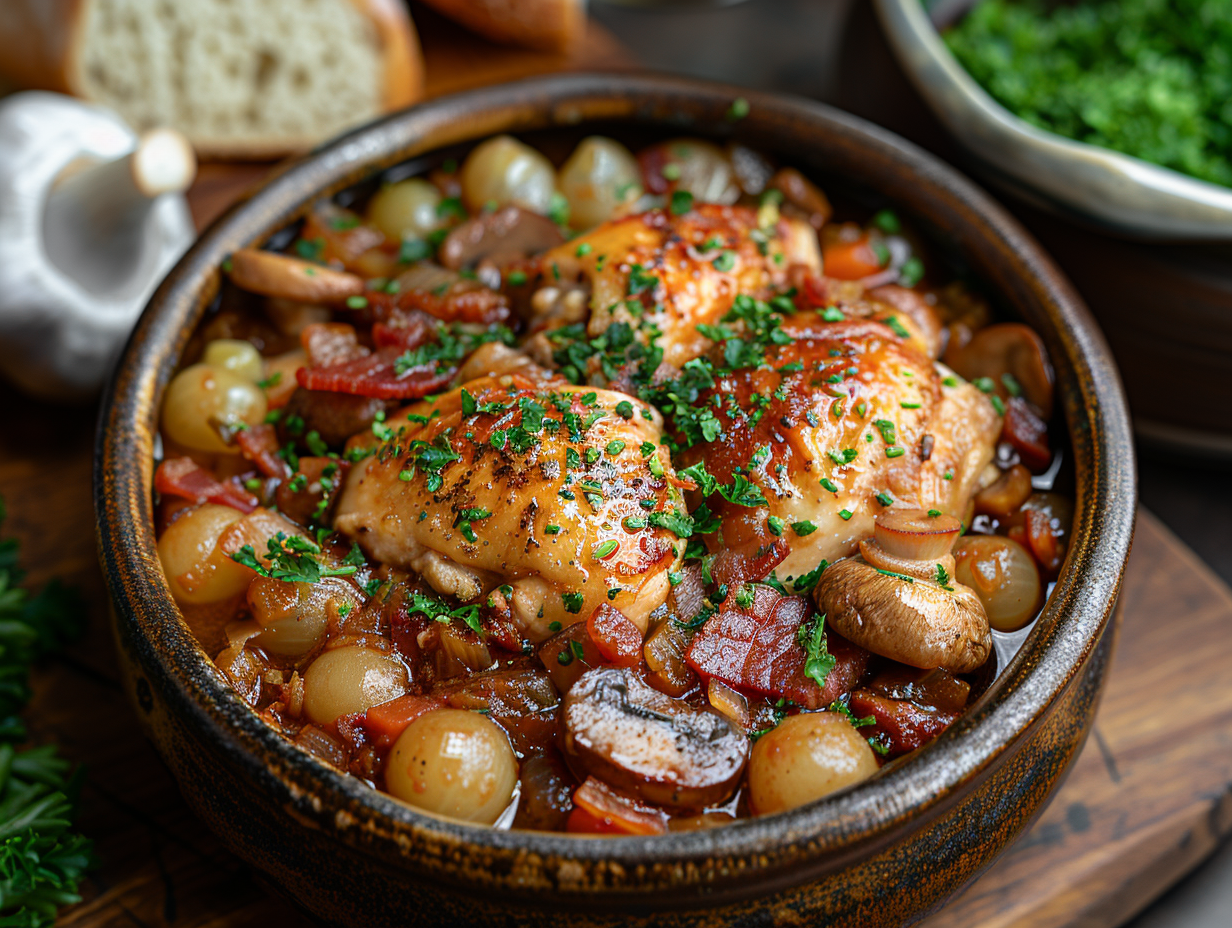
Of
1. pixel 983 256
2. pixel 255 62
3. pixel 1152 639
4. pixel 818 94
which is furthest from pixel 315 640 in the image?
pixel 818 94

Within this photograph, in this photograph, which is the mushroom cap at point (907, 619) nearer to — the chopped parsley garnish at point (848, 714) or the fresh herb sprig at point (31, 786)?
the chopped parsley garnish at point (848, 714)

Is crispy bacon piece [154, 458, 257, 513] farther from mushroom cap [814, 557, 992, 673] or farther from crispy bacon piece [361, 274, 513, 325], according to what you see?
mushroom cap [814, 557, 992, 673]

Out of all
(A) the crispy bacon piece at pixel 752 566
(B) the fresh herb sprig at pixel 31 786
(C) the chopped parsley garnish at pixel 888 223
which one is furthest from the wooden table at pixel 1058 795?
(C) the chopped parsley garnish at pixel 888 223

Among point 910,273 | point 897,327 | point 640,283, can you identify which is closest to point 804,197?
point 910,273

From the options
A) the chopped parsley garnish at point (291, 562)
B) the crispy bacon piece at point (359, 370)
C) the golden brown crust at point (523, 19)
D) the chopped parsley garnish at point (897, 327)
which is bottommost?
the chopped parsley garnish at point (291, 562)

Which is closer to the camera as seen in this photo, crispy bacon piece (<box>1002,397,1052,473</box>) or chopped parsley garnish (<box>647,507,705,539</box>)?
chopped parsley garnish (<box>647,507,705,539</box>)

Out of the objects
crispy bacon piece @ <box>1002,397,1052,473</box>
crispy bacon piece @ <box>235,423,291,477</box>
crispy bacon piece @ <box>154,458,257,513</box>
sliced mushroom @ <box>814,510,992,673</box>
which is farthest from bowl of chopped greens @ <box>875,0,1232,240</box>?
crispy bacon piece @ <box>154,458,257,513</box>
